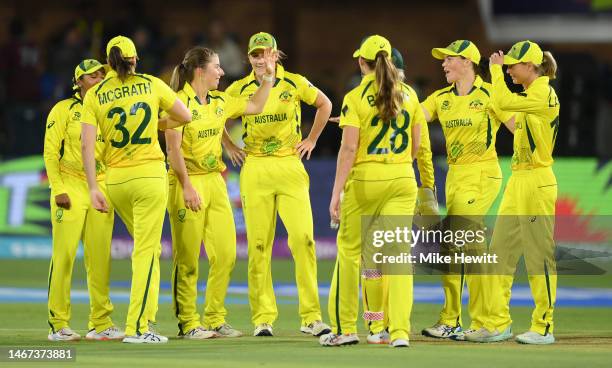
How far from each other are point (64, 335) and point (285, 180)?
2.31 meters

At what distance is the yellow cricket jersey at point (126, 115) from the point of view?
10844 millimetres

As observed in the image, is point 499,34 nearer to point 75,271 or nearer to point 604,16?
point 604,16

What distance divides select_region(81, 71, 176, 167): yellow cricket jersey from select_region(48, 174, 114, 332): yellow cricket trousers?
2.63 ft

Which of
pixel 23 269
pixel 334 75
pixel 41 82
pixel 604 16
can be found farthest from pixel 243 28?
pixel 23 269

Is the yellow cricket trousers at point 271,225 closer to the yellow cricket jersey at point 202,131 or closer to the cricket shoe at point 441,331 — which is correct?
the yellow cricket jersey at point 202,131

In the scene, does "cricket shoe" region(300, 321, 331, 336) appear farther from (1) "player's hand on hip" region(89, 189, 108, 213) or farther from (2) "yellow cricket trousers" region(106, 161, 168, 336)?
(1) "player's hand on hip" region(89, 189, 108, 213)

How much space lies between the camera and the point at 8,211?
61.7ft

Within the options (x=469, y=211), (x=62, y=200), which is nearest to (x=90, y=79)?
(x=62, y=200)

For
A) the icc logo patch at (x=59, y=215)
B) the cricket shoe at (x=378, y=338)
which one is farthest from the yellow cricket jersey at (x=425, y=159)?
the icc logo patch at (x=59, y=215)

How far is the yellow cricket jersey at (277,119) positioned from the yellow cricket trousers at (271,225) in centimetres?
11

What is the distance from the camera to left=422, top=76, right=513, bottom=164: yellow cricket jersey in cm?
1163

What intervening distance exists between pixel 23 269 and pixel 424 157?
798 cm

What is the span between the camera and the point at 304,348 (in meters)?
10.8

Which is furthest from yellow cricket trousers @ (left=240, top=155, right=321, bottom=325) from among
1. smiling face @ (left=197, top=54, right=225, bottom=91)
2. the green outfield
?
smiling face @ (left=197, top=54, right=225, bottom=91)
